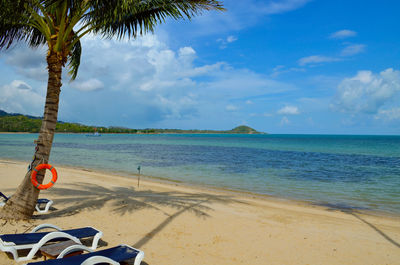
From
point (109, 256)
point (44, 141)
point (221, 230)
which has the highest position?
point (44, 141)

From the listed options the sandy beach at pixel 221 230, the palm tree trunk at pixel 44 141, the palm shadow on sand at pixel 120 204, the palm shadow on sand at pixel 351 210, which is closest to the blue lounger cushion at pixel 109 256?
the sandy beach at pixel 221 230

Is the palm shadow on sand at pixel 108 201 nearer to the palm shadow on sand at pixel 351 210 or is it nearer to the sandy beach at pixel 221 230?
the sandy beach at pixel 221 230

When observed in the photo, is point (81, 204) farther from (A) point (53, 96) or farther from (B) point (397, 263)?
(B) point (397, 263)

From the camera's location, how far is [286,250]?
5.30 m

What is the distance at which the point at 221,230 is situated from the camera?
20.6ft

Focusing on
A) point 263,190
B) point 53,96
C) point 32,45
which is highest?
point 32,45

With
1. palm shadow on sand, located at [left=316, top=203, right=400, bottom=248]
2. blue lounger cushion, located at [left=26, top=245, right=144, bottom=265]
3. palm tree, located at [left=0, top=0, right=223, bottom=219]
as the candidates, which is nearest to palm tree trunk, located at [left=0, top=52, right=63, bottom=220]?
palm tree, located at [left=0, top=0, right=223, bottom=219]

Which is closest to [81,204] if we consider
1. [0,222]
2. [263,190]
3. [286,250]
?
[0,222]

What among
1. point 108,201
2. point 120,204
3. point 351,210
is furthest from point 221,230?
point 351,210

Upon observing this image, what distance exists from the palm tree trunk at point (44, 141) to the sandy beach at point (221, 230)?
0.30 m

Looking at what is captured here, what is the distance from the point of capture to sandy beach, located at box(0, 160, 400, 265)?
16.4ft

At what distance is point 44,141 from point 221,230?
4.27 m

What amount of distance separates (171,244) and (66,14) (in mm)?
5028

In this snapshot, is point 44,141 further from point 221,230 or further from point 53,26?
point 221,230
